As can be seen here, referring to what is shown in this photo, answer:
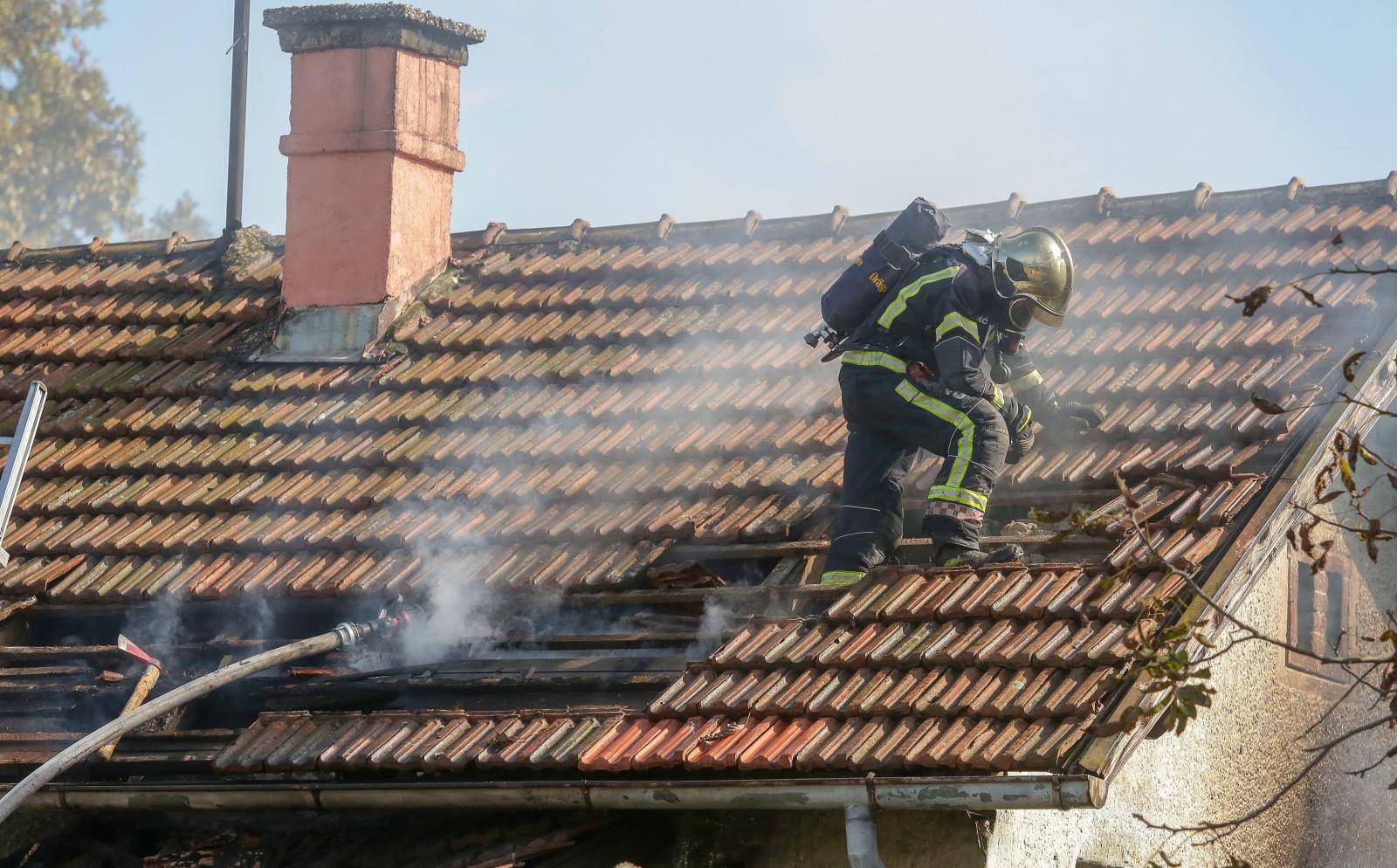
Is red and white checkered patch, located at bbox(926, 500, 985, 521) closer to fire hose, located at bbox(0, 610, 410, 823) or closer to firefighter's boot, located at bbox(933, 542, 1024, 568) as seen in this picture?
firefighter's boot, located at bbox(933, 542, 1024, 568)

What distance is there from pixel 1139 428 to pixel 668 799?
8.73 ft

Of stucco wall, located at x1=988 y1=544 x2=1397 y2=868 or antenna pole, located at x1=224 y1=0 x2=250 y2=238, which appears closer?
stucco wall, located at x1=988 y1=544 x2=1397 y2=868

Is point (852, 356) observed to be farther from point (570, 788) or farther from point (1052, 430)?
point (570, 788)

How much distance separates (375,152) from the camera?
10.2 meters

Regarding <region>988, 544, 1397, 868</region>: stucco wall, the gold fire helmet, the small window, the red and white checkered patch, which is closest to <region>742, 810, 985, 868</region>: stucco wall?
<region>988, 544, 1397, 868</region>: stucco wall

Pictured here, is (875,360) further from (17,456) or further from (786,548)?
(17,456)

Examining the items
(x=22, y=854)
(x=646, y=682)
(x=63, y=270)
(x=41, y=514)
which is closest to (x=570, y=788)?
(x=646, y=682)

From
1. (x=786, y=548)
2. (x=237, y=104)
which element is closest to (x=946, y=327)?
(x=786, y=548)

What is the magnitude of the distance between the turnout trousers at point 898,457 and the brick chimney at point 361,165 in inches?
144

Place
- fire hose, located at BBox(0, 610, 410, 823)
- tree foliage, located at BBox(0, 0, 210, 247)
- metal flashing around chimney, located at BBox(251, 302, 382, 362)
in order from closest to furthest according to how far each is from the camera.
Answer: fire hose, located at BBox(0, 610, 410, 823) → metal flashing around chimney, located at BBox(251, 302, 382, 362) → tree foliage, located at BBox(0, 0, 210, 247)

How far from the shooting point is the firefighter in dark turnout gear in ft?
22.5

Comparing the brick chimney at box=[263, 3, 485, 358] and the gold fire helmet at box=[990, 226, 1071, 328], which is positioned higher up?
the brick chimney at box=[263, 3, 485, 358]

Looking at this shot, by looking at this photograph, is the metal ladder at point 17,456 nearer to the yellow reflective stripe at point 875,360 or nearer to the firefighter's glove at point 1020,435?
the yellow reflective stripe at point 875,360

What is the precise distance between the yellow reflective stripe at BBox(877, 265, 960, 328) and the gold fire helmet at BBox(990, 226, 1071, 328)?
18 cm
